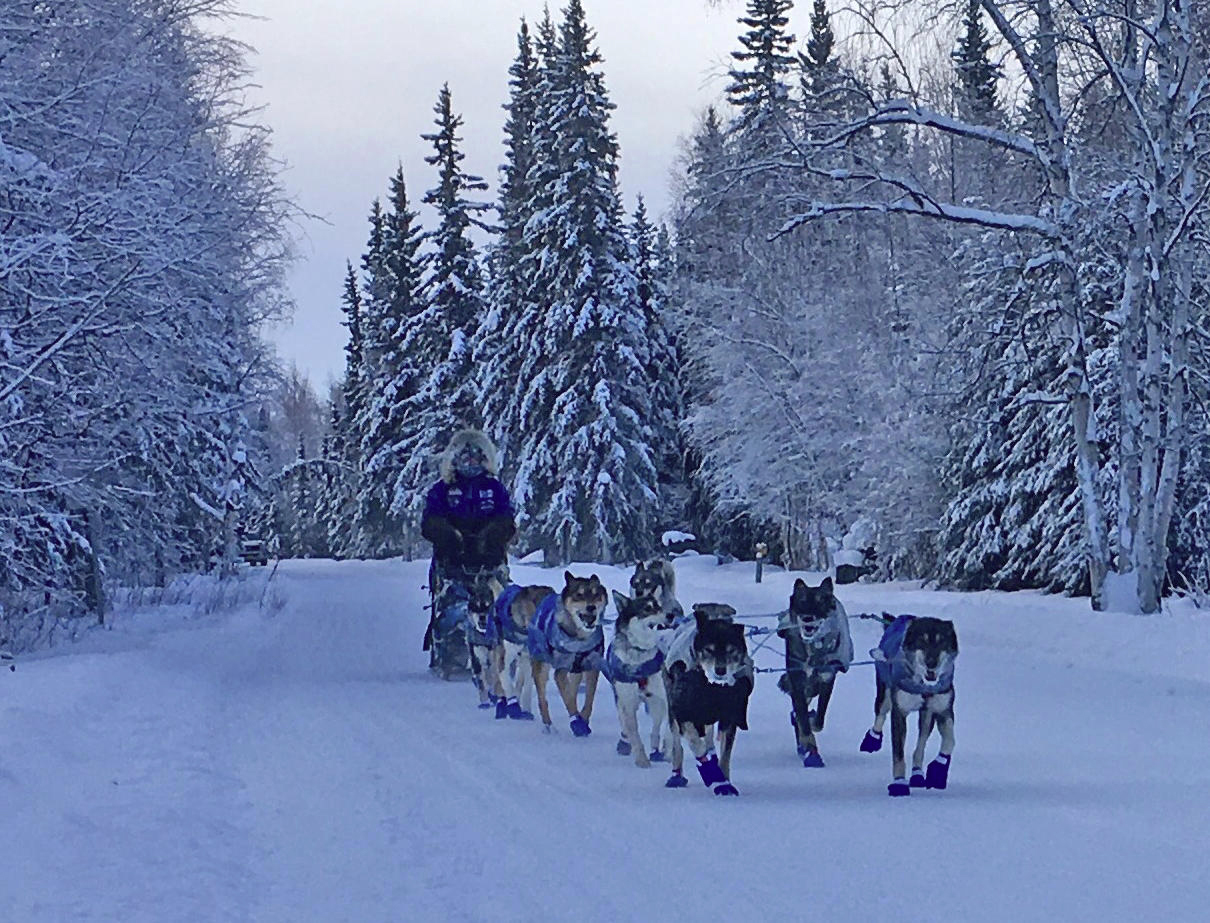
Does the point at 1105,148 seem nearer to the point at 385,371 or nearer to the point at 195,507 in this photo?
the point at 195,507

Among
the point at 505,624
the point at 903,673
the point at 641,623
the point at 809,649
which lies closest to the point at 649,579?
the point at 505,624

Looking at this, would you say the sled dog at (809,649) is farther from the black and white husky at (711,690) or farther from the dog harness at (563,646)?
the dog harness at (563,646)

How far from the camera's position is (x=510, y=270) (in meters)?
43.4

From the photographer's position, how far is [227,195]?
17.2 meters

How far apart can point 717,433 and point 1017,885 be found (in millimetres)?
35113

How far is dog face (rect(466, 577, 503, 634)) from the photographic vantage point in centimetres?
1225

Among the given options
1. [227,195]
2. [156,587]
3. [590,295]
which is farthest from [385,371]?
[227,195]

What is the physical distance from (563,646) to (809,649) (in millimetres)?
1908

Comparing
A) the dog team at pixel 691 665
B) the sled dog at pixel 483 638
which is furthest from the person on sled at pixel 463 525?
the dog team at pixel 691 665

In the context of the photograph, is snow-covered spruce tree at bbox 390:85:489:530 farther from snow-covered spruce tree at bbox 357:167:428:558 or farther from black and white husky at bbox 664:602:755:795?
black and white husky at bbox 664:602:755:795

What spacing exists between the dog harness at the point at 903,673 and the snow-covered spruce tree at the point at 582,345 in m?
30.9

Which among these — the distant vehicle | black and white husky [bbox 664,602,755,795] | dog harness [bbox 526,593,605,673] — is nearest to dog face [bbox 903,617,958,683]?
black and white husky [bbox 664,602,755,795]

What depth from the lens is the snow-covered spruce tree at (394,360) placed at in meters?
51.9

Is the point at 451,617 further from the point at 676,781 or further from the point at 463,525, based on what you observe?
the point at 676,781
